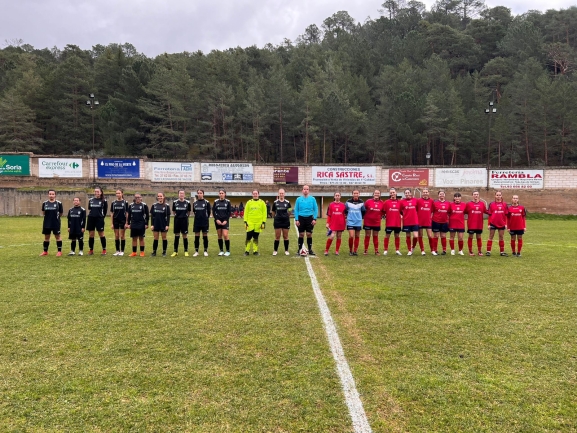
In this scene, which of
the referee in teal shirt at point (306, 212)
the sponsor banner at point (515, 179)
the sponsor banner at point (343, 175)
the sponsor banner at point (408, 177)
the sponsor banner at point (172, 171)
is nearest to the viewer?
the referee in teal shirt at point (306, 212)

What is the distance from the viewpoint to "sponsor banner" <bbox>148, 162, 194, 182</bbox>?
34125 millimetres

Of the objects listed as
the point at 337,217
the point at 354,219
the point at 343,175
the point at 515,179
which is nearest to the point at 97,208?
the point at 337,217

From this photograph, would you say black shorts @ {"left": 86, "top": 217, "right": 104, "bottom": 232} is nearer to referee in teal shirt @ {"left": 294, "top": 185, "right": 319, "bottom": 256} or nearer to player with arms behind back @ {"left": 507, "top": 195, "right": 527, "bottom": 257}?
referee in teal shirt @ {"left": 294, "top": 185, "right": 319, "bottom": 256}

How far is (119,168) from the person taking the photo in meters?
33.8

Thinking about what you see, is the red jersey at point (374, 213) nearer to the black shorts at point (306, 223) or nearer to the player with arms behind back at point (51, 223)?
the black shorts at point (306, 223)

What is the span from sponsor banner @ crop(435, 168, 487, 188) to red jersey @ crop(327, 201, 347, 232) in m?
25.8

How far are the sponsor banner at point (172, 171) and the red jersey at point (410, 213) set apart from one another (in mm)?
25236

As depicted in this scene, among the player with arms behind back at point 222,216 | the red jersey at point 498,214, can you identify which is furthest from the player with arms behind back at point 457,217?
the player with arms behind back at point 222,216

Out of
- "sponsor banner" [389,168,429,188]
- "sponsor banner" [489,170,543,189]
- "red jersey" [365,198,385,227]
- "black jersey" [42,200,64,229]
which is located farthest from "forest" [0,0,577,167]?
"red jersey" [365,198,385,227]

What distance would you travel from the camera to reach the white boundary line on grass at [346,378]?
312cm

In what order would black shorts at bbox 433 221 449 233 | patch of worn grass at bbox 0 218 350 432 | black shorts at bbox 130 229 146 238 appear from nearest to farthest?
patch of worn grass at bbox 0 218 350 432, black shorts at bbox 130 229 146 238, black shorts at bbox 433 221 449 233

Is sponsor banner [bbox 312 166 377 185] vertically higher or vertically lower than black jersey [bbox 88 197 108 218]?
higher

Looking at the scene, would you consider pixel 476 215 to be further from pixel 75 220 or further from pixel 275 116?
pixel 275 116

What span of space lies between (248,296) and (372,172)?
30.0 m
